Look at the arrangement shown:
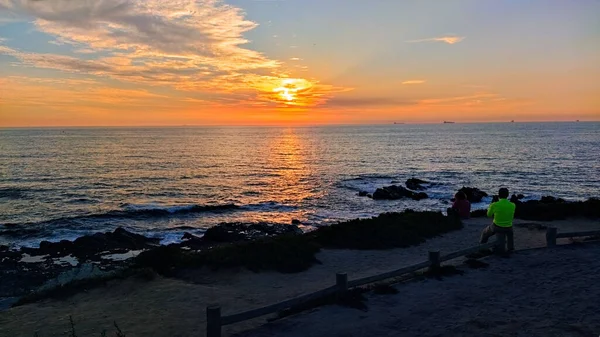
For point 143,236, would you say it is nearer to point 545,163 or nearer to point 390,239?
point 390,239

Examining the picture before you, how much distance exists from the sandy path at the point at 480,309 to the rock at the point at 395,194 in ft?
91.2

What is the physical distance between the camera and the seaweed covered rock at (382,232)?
56.7 ft

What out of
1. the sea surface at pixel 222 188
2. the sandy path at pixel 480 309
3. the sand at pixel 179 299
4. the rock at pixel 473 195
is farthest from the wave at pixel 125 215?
the sandy path at pixel 480 309

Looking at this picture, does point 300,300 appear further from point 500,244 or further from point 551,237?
point 551,237

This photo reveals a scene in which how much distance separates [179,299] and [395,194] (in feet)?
103

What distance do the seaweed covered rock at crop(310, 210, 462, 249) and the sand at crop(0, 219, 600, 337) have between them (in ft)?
3.50

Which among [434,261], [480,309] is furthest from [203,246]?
[480,309]

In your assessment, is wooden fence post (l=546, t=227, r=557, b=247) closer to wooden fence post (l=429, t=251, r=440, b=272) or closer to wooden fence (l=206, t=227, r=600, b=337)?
wooden fence (l=206, t=227, r=600, b=337)

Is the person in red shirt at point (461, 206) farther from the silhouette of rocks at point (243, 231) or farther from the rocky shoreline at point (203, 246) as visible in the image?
the silhouette of rocks at point (243, 231)

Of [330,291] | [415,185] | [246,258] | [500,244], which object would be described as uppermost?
[500,244]

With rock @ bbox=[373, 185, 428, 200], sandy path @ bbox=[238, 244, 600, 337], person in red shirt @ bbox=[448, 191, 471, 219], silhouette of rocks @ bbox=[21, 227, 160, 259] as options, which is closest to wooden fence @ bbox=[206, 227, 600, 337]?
sandy path @ bbox=[238, 244, 600, 337]

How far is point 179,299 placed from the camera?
1187 centimetres

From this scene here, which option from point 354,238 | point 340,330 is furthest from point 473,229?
point 340,330

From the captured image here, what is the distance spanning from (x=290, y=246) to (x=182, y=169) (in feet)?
168
